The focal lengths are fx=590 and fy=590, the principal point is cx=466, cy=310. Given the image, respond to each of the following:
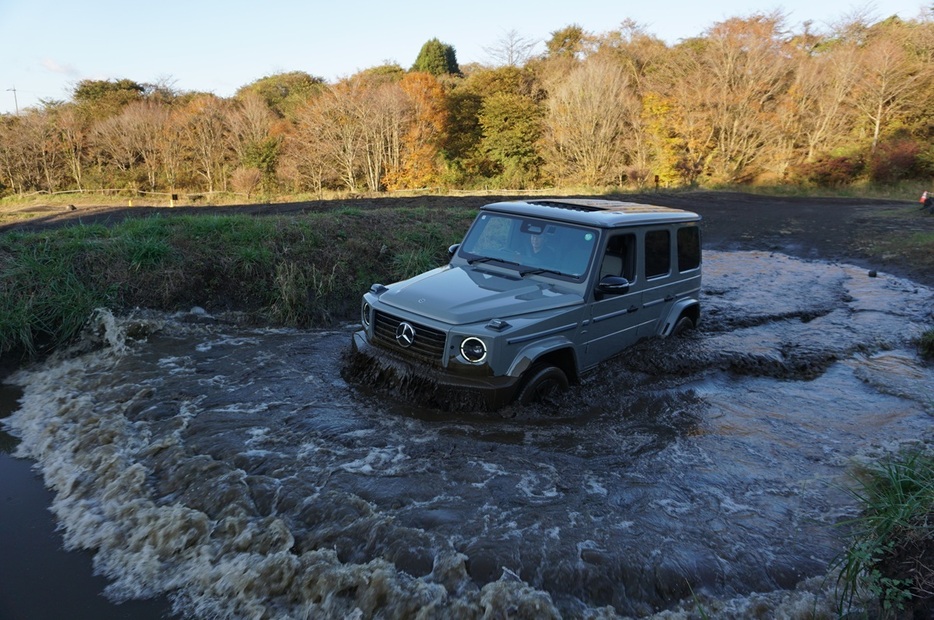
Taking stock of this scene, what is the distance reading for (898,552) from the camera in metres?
3.05

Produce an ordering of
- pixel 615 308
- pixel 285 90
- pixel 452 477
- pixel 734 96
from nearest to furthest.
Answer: pixel 452 477 → pixel 615 308 → pixel 734 96 → pixel 285 90

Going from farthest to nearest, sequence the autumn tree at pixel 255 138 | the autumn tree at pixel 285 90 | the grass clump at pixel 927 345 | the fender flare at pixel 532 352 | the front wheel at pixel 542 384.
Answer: the autumn tree at pixel 285 90 → the autumn tree at pixel 255 138 → the grass clump at pixel 927 345 → the front wheel at pixel 542 384 → the fender flare at pixel 532 352

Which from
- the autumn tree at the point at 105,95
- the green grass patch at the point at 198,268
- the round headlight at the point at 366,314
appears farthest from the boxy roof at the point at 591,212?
the autumn tree at the point at 105,95

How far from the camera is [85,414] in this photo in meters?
5.64

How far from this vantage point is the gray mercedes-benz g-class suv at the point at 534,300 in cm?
497

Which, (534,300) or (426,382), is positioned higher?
(534,300)

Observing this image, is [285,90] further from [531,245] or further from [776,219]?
[531,245]

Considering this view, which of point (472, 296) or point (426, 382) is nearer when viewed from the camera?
point (426, 382)

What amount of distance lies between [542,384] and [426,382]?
1.05m

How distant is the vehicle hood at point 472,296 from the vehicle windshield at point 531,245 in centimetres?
27

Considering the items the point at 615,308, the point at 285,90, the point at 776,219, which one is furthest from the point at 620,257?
the point at 285,90

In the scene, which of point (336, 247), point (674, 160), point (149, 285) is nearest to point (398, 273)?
point (336, 247)

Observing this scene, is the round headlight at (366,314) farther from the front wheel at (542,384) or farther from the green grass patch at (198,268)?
the green grass patch at (198,268)

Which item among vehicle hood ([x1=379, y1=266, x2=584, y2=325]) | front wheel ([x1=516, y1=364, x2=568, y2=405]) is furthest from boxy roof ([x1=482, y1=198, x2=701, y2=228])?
front wheel ([x1=516, y1=364, x2=568, y2=405])
